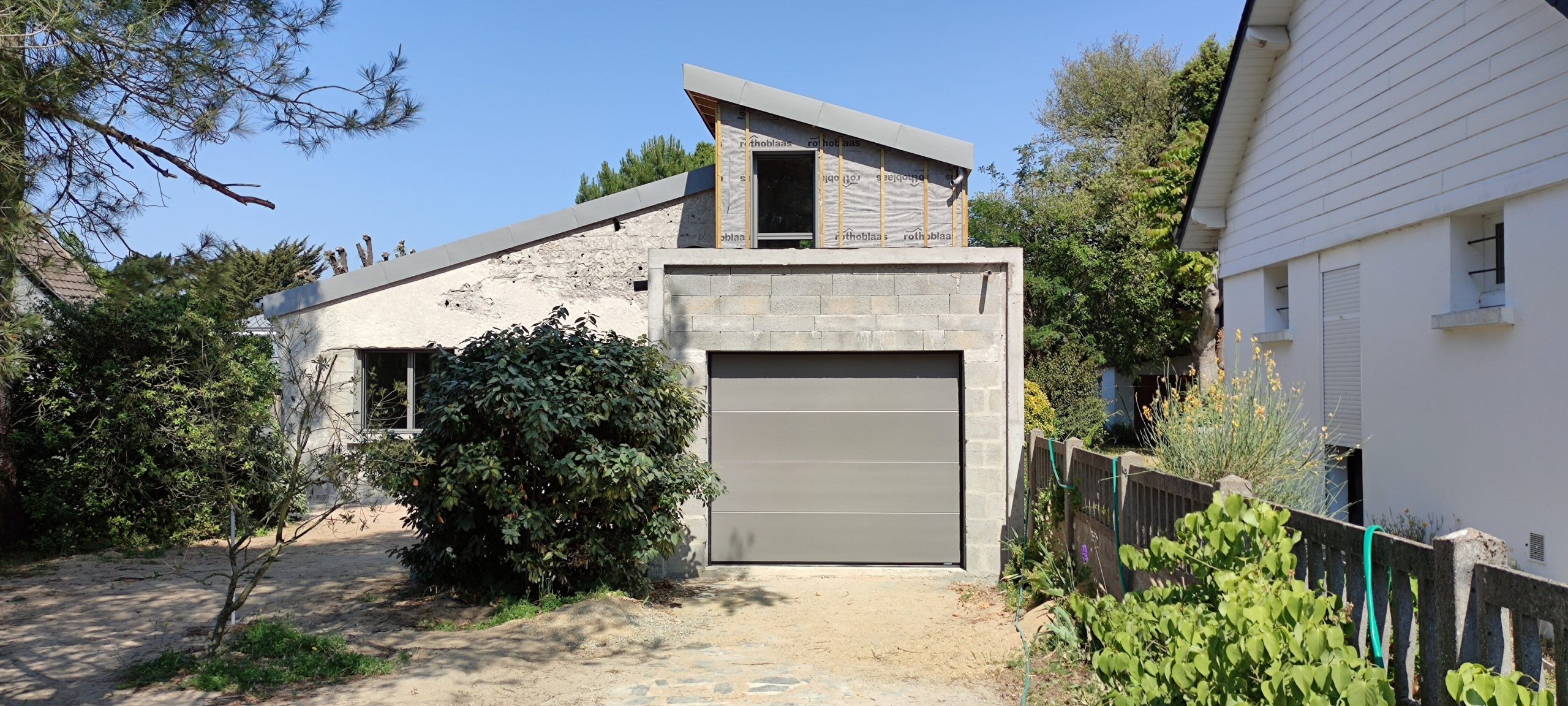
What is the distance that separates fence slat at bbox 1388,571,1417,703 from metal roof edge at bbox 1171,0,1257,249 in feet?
32.0

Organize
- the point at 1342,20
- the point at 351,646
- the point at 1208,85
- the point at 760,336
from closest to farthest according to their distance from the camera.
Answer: the point at 351,646, the point at 760,336, the point at 1342,20, the point at 1208,85

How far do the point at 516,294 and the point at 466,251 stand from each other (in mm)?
894

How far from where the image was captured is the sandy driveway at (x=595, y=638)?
5.71 meters

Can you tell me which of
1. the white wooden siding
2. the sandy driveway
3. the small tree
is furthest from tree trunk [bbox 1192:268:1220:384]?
the small tree

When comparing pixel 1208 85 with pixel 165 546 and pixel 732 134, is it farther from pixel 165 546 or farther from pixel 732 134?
pixel 165 546

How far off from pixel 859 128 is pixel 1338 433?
6.32m

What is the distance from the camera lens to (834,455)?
959 centimetres

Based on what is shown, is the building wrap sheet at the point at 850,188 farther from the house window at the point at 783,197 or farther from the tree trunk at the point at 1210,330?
the tree trunk at the point at 1210,330

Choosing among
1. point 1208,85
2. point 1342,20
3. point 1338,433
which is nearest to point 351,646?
point 1338,433

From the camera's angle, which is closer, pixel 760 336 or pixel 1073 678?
pixel 1073 678

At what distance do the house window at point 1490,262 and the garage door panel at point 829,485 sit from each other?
466 centimetres

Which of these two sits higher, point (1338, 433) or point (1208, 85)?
point (1208, 85)

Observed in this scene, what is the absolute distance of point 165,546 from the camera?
11102 mm

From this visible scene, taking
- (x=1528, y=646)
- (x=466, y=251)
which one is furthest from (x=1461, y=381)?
(x=466, y=251)
